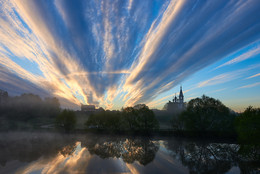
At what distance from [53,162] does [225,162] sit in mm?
33046

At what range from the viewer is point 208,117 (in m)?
54.4

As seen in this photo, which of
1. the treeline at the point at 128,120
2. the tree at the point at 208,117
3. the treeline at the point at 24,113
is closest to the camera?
the tree at the point at 208,117

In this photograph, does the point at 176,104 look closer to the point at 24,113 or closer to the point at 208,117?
the point at 208,117

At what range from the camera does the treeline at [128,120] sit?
202 feet

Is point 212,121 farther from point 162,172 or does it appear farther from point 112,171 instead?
point 112,171

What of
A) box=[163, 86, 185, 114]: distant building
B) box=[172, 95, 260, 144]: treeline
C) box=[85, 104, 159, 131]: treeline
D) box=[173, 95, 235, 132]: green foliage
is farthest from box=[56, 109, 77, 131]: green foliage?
box=[163, 86, 185, 114]: distant building

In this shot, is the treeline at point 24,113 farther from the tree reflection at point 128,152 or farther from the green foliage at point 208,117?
the green foliage at point 208,117

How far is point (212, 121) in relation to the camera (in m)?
54.2

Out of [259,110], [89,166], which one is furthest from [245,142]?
[89,166]

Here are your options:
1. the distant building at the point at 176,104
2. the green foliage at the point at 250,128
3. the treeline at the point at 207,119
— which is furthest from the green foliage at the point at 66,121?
the distant building at the point at 176,104

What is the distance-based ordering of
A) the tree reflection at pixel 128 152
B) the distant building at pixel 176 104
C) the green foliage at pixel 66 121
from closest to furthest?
the tree reflection at pixel 128 152
the green foliage at pixel 66 121
the distant building at pixel 176 104

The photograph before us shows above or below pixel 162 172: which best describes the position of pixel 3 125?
above

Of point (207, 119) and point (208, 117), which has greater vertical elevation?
point (208, 117)

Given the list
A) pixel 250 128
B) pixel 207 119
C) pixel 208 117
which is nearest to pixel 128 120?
pixel 207 119
